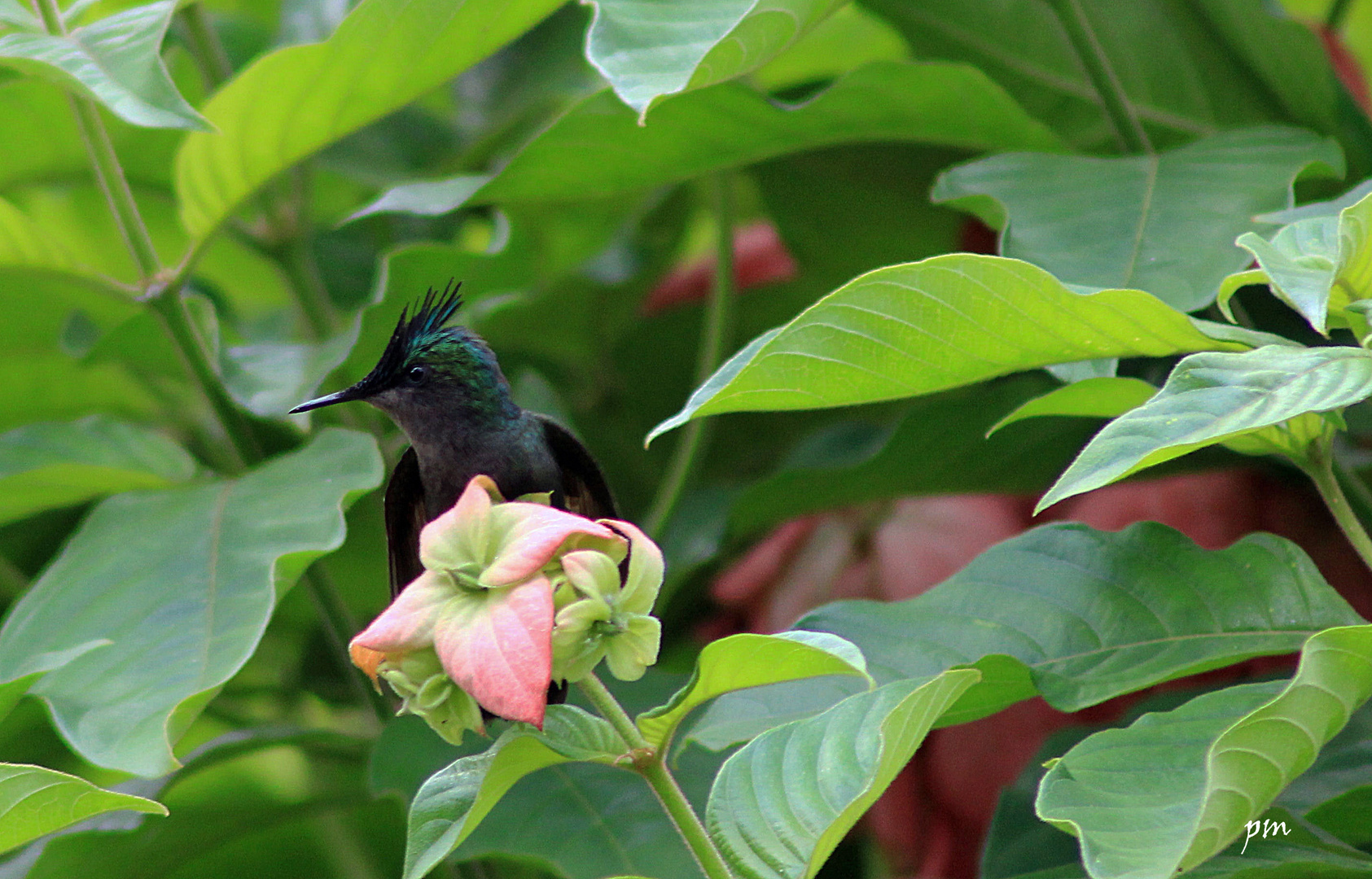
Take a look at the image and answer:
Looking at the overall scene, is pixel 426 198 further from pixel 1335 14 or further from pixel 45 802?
pixel 1335 14

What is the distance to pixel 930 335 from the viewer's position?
0.68m

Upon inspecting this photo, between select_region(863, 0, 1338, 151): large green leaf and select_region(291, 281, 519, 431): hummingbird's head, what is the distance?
2.05 feet

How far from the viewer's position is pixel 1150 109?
123 centimetres

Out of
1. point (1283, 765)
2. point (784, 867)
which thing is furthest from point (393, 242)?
point (1283, 765)

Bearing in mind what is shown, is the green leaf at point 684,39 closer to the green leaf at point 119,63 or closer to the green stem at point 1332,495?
the green leaf at point 119,63

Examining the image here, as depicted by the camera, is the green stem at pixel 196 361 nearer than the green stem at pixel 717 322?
Yes

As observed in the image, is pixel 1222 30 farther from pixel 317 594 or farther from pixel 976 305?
pixel 317 594

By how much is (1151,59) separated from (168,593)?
1.05m

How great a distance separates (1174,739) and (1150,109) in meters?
0.79

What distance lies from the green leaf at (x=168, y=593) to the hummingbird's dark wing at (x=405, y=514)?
2 centimetres

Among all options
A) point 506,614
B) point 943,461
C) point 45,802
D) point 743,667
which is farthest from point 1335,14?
point 45,802

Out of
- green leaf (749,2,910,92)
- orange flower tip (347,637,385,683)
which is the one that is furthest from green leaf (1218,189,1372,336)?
green leaf (749,2,910,92)

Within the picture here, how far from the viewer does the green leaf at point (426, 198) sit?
3.30ft

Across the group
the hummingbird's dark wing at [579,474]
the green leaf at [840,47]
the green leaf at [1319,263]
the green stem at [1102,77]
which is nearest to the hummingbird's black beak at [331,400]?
the hummingbird's dark wing at [579,474]
